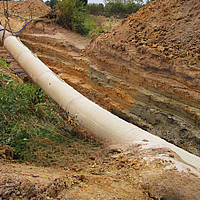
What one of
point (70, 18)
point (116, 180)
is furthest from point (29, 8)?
point (116, 180)

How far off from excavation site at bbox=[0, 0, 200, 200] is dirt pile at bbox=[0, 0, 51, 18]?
12.0 feet

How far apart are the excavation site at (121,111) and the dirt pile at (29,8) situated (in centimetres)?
365

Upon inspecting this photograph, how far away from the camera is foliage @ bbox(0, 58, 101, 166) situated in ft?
8.58

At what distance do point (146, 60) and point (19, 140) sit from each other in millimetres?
3285

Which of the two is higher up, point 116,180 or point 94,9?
point 94,9

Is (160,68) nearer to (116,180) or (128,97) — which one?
(128,97)

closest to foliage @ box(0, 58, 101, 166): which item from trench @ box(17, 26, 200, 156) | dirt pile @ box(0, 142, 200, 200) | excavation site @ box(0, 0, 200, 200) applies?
excavation site @ box(0, 0, 200, 200)

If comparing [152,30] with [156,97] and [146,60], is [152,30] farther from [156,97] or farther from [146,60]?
[156,97]

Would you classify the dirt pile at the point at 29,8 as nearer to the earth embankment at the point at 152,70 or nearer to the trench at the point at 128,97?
the trench at the point at 128,97

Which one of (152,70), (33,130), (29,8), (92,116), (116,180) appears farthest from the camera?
(29,8)

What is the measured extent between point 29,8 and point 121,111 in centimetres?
946

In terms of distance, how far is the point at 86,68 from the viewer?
5.80m

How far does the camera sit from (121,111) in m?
4.77

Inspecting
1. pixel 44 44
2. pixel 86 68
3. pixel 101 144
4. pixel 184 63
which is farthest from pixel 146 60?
pixel 44 44
